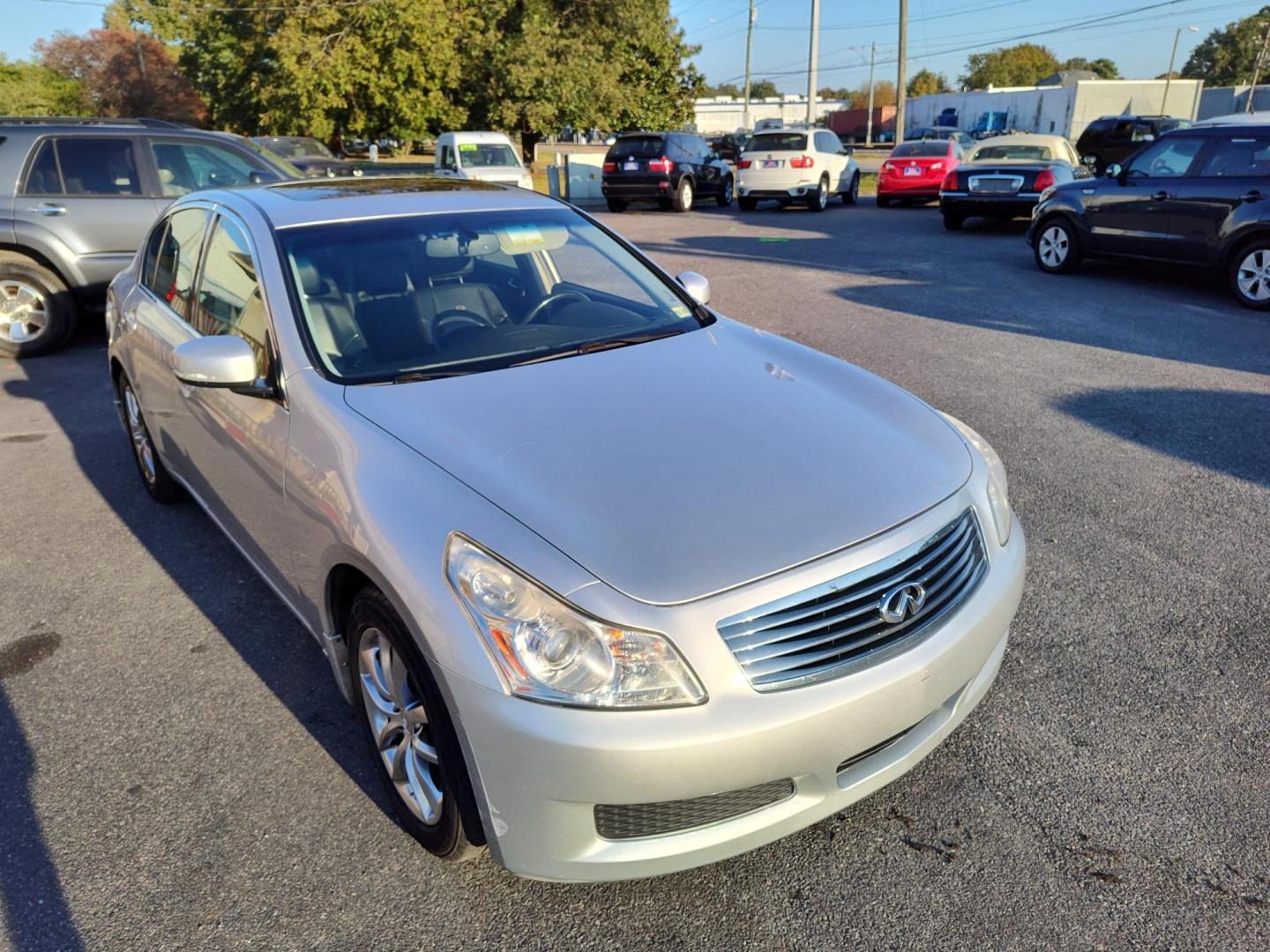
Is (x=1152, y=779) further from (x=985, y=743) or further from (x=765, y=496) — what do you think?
(x=765, y=496)

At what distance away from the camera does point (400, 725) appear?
2.49 m

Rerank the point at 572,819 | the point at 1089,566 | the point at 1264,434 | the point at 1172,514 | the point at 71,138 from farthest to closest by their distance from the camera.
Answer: the point at 71,138, the point at 1264,434, the point at 1172,514, the point at 1089,566, the point at 572,819

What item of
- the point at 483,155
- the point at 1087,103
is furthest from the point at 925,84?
the point at 483,155

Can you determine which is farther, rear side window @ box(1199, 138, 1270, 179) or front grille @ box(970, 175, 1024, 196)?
front grille @ box(970, 175, 1024, 196)

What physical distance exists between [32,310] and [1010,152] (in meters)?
14.2

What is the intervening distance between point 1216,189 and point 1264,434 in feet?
16.9

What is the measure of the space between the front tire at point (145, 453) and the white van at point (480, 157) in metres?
14.1

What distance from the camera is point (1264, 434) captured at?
220 inches

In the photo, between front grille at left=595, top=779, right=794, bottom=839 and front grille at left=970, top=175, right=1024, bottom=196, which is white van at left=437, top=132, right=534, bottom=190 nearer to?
front grille at left=970, top=175, right=1024, bottom=196

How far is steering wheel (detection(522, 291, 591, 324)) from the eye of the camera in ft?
11.6

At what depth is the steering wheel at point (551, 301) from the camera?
354 centimetres

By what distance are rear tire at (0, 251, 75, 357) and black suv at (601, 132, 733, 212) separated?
45.5 feet

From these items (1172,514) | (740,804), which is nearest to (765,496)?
(740,804)

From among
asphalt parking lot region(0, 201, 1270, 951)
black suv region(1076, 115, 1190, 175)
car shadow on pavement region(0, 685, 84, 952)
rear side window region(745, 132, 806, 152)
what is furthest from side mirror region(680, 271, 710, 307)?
black suv region(1076, 115, 1190, 175)
